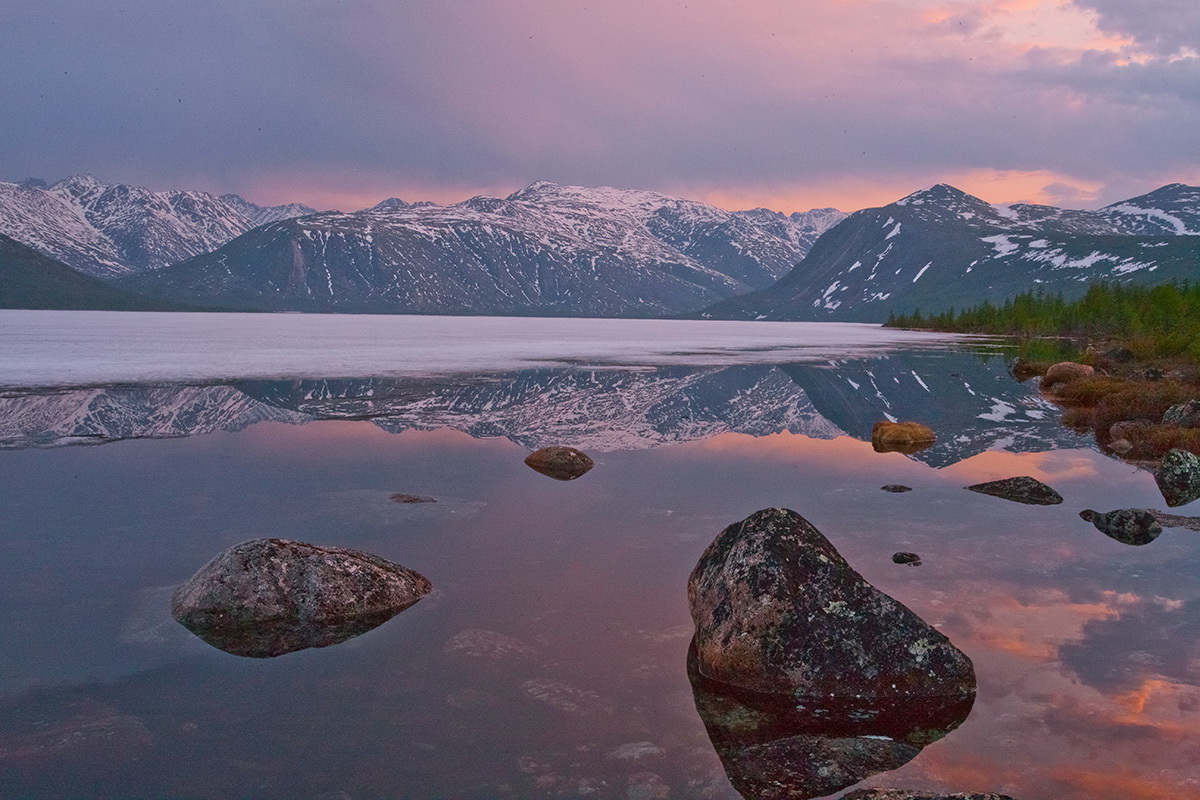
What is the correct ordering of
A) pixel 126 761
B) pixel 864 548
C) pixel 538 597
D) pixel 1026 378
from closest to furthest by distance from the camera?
1. pixel 126 761
2. pixel 538 597
3. pixel 864 548
4. pixel 1026 378

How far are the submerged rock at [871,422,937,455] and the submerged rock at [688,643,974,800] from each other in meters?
18.2

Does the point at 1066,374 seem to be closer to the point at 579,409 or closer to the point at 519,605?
the point at 579,409

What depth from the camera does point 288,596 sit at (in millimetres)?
11578

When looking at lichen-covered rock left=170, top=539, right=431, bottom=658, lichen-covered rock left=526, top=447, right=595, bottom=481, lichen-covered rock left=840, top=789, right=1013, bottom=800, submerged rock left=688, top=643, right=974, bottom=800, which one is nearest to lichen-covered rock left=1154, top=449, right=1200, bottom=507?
lichen-covered rock left=526, top=447, right=595, bottom=481

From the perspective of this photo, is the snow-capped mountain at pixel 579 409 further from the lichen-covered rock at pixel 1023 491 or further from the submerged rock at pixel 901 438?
the lichen-covered rock at pixel 1023 491

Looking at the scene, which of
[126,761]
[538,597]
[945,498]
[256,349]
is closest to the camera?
[126,761]

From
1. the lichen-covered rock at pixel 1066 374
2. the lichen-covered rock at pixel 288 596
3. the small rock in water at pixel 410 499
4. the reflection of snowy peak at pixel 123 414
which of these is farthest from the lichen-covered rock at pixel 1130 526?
the lichen-covered rock at pixel 1066 374

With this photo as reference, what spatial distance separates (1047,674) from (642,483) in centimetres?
1135

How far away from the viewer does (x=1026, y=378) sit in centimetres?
5644

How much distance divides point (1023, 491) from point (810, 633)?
39.2 feet

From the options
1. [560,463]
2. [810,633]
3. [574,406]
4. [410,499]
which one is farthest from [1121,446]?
[410,499]

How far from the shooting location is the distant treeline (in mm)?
66875

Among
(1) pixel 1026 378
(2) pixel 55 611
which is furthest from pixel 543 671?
(1) pixel 1026 378

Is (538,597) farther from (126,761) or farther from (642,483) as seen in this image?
(642,483)
